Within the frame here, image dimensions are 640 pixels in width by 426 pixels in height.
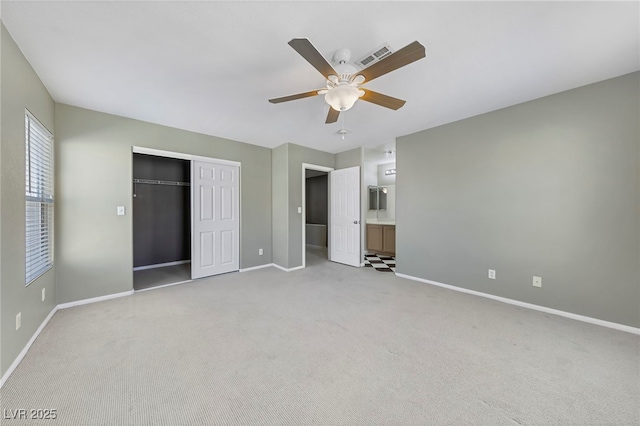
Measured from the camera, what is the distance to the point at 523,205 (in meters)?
2.79

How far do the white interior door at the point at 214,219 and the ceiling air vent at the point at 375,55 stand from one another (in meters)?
3.02

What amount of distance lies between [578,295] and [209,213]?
498 centimetres

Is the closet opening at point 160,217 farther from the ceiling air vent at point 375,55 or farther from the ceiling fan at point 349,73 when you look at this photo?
the ceiling air vent at point 375,55

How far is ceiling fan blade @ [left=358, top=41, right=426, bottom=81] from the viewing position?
1.38 meters

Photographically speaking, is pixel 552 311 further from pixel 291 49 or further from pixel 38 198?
pixel 38 198

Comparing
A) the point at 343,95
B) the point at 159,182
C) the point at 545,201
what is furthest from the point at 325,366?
the point at 159,182

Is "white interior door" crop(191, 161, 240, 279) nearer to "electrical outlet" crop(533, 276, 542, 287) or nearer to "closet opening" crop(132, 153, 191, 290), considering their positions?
"closet opening" crop(132, 153, 191, 290)

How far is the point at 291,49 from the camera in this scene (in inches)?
71.2

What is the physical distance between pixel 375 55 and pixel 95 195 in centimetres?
361

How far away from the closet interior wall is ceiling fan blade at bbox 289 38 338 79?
4375 millimetres

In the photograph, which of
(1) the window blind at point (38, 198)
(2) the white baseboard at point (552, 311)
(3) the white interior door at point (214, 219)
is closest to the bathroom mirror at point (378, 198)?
(2) the white baseboard at point (552, 311)

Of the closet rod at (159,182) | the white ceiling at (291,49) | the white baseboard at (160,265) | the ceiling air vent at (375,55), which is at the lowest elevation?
the white baseboard at (160,265)

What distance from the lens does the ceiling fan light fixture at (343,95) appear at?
1.81 meters

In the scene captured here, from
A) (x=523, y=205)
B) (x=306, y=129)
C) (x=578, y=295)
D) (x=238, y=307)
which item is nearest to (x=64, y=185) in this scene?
(x=238, y=307)
